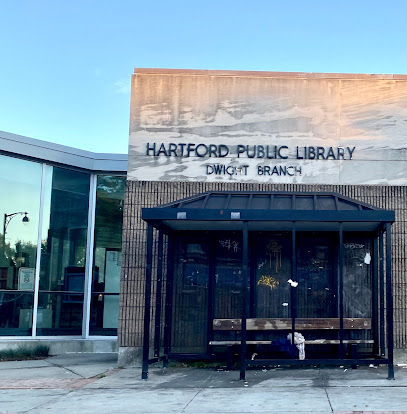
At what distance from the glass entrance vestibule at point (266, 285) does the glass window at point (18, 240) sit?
13.5 ft

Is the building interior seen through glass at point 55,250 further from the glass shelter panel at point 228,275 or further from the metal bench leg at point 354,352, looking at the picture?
the metal bench leg at point 354,352

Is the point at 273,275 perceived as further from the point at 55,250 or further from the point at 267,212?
the point at 55,250

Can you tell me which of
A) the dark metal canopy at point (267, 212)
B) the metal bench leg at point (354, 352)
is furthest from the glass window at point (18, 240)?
the metal bench leg at point (354, 352)

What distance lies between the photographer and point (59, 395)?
9.99 m

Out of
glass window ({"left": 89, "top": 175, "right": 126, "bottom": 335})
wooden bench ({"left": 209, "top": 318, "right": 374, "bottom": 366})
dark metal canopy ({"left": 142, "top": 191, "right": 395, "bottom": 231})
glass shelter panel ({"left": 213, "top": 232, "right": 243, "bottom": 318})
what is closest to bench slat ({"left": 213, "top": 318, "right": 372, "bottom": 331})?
wooden bench ({"left": 209, "top": 318, "right": 374, "bottom": 366})

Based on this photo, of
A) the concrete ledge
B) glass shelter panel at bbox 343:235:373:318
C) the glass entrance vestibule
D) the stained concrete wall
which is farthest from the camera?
the concrete ledge

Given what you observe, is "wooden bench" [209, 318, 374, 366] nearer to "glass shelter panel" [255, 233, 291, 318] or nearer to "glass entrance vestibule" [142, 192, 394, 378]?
"glass entrance vestibule" [142, 192, 394, 378]

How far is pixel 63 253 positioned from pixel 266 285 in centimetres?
595

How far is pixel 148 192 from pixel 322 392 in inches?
227

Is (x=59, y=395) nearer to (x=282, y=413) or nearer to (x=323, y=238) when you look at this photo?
(x=282, y=413)

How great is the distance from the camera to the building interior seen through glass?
51.1ft

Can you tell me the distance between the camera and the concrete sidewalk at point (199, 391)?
8742mm

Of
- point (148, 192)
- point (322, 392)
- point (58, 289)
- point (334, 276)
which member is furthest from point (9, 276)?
point (322, 392)

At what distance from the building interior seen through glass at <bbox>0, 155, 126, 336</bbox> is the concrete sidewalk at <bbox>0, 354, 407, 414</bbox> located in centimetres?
287
